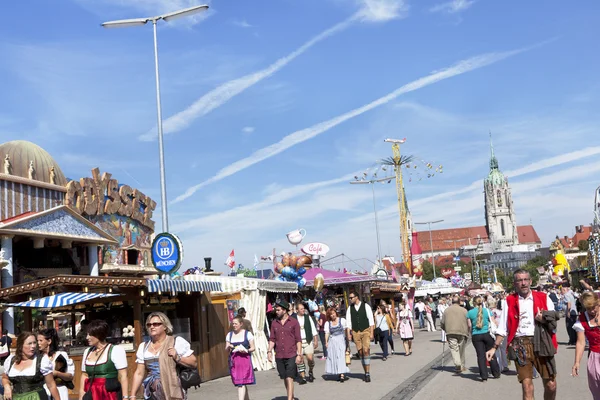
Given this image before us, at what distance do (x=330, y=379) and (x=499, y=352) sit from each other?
3.62 metres

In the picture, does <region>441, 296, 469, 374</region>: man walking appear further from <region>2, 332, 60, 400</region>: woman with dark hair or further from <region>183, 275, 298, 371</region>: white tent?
<region>2, 332, 60, 400</region>: woman with dark hair

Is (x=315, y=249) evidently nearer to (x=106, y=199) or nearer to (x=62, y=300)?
(x=106, y=199)

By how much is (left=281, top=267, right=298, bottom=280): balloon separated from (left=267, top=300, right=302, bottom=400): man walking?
482 inches

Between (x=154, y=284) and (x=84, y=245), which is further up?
(x=84, y=245)

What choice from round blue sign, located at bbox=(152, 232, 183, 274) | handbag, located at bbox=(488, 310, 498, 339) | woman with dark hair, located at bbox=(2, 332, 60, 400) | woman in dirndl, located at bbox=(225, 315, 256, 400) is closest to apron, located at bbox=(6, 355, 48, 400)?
woman with dark hair, located at bbox=(2, 332, 60, 400)

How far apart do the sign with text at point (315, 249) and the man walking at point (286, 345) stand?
18.0 m

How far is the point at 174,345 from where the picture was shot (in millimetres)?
5875

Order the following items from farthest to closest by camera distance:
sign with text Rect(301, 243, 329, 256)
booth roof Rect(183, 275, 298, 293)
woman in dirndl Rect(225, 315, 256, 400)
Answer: sign with text Rect(301, 243, 329, 256) < booth roof Rect(183, 275, 298, 293) < woman in dirndl Rect(225, 315, 256, 400)

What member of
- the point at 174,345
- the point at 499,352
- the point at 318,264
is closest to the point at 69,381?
the point at 174,345

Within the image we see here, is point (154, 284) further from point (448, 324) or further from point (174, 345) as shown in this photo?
point (174, 345)

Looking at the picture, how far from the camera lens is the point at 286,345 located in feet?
35.5

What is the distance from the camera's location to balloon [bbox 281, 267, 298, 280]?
77.0ft

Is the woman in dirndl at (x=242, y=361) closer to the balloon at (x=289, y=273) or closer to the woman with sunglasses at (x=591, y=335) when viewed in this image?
the woman with sunglasses at (x=591, y=335)

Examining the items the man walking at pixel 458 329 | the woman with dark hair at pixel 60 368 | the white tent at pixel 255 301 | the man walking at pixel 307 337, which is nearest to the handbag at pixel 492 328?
the man walking at pixel 458 329
